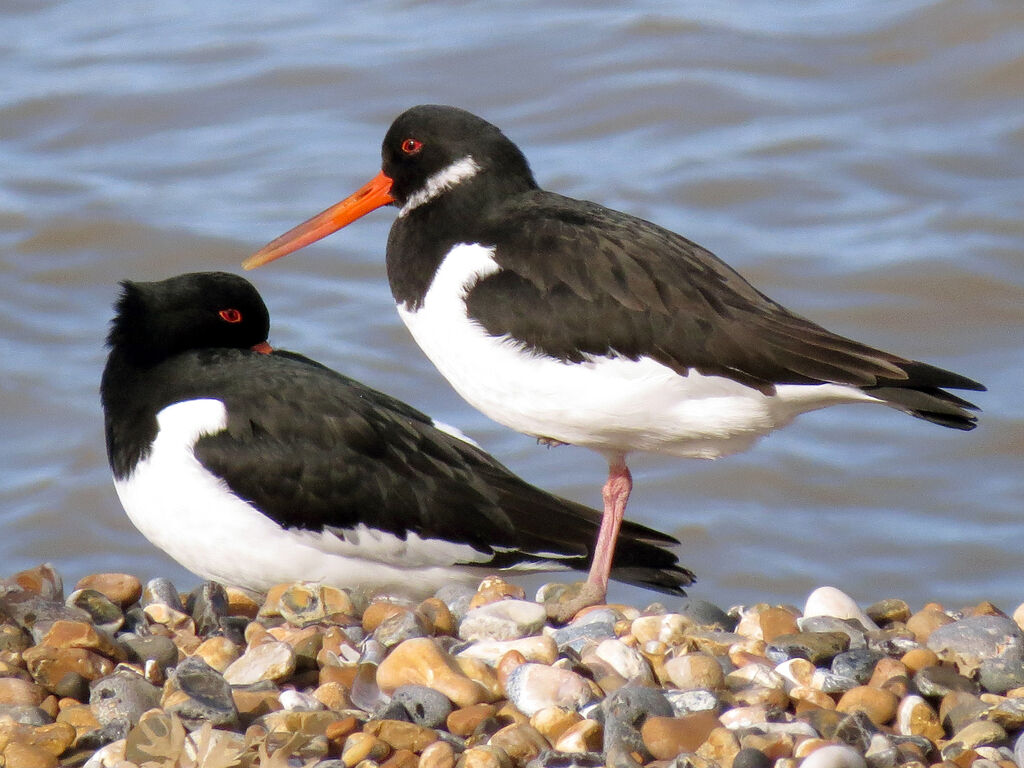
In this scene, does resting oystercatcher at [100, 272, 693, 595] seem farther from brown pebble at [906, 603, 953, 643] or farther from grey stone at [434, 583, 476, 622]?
brown pebble at [906, 603, 953, 643]

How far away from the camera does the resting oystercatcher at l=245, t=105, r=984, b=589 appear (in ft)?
16.0

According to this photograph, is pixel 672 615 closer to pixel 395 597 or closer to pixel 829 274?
pixel 395 597

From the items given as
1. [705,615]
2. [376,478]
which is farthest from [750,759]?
[376,478]

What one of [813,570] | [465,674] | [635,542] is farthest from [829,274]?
[465,674]

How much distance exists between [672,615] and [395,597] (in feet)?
4.61

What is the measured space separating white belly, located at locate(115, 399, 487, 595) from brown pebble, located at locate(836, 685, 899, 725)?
186 cm

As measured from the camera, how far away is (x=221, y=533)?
16.6ft

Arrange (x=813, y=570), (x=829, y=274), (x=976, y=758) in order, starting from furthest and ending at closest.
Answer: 1. (x=829, y=274)
2. (x=813, y=570)
3. (x=976, y=758)

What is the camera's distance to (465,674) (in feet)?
12.7

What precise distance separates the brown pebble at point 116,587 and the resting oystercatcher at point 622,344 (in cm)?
129

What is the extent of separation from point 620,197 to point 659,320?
5558mm

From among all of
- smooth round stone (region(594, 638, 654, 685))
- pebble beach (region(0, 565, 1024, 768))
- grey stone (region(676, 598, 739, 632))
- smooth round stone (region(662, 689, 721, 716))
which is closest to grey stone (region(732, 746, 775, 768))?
pebble beach (region(0, 565, 1024, 768))

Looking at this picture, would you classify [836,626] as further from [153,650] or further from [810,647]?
[153,650]

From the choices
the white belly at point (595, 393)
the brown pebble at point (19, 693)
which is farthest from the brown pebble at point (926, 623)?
the brown pebble at point (19, 693)
